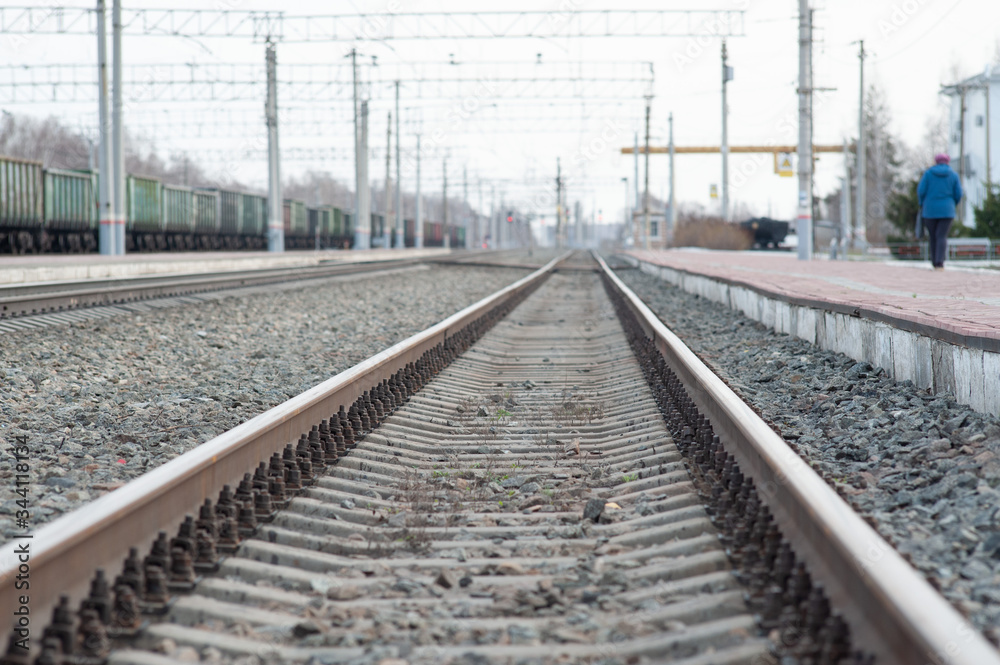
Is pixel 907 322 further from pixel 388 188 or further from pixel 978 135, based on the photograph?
pixel 978 135

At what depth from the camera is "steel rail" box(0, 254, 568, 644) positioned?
2490 mm

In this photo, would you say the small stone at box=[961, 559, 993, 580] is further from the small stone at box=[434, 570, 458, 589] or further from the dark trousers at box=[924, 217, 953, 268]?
the dark trousers at box=[924, 217, 953, 268]

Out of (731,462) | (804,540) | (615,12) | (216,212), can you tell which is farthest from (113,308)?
(216,212)

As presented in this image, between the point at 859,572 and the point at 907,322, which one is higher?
the point at 907,322

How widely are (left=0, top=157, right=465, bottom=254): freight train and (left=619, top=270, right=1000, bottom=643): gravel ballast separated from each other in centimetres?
2520

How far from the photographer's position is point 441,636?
2.80 m

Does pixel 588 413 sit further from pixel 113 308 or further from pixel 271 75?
pixel 271 75

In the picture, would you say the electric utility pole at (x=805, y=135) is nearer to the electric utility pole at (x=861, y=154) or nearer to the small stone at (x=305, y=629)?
the electric utility pole at (x=861, y=154)

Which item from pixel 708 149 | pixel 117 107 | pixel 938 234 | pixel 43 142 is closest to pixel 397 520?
pixel 938 234

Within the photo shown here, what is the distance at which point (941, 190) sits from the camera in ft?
48.0

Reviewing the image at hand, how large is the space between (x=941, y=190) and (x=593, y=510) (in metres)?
12.6

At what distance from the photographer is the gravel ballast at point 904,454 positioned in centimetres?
308

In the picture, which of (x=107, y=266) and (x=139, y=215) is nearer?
(x=107, y=266)

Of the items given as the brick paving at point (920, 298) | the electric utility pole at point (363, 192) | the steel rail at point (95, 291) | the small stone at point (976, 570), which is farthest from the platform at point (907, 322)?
the electric utility pole at point (363, 192)
